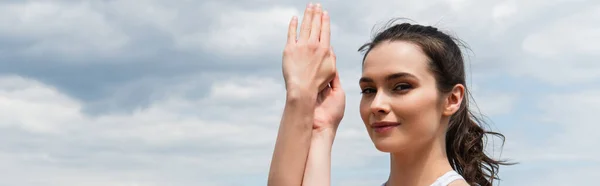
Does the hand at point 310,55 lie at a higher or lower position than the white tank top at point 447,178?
higher

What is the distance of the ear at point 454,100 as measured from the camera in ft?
22.7

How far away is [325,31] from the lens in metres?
7.03

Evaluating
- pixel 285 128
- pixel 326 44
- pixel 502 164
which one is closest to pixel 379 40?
pixel 326 44

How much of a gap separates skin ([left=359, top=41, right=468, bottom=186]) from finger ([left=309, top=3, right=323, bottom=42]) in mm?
436

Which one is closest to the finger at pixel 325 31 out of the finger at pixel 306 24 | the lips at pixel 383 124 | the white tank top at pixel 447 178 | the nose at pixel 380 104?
the finger at pixel 306 24

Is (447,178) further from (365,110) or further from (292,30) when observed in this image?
(292,30)

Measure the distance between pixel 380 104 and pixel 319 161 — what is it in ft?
2.23

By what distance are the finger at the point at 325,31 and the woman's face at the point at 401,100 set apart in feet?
1.28

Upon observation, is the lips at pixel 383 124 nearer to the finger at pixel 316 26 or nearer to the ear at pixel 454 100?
the ear at pixel 454 100

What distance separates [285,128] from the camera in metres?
6.79

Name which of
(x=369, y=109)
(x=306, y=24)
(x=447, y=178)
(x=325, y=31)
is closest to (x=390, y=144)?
(x=369, y=109)

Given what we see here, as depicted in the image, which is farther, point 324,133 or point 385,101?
point 324,133

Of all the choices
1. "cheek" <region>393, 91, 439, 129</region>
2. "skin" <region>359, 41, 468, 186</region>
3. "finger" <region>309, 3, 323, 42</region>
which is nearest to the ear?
"skin" <region>359, 41, 468, 186</region>

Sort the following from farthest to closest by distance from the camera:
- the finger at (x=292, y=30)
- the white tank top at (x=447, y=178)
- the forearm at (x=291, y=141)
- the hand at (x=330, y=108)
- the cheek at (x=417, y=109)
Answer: the hand at (x=330, y=108) → the finger at (x=292, y=30) → the white tank top at (x=447, y=178) → the forearm at (x=291, y=141) → the cheek at (x=417, y=109)
